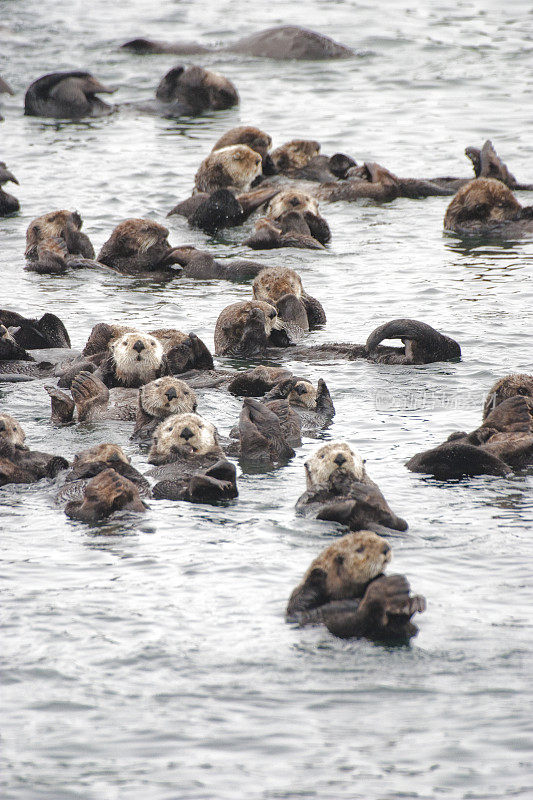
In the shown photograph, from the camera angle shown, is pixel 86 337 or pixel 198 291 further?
pixel 198 291

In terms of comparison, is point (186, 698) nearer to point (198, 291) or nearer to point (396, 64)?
point (198, 291)

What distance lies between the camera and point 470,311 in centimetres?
1062

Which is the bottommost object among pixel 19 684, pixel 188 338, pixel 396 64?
pixel 19 684

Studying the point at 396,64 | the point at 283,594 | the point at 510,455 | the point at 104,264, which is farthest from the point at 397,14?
the point at 283,594

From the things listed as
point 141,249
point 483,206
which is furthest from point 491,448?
point 483,206

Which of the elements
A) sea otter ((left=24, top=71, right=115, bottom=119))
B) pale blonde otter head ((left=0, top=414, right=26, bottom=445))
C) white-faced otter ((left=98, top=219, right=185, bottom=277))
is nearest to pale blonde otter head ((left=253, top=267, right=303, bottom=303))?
white-faced otter ((left=98, top=219, right=185, bottom=277))

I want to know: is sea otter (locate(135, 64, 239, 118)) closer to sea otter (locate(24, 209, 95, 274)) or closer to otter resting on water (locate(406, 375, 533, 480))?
sea otter (locate(24, 209, 95, 274))

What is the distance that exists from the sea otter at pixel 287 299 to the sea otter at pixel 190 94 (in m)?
9.49

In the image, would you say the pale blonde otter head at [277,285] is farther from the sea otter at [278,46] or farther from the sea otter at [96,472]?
the sea otter at [278,46]

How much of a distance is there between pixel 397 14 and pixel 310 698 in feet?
81.2

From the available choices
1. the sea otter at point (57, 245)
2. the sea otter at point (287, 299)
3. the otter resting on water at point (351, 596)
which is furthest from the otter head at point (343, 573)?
the sea otter at point (57, 245)

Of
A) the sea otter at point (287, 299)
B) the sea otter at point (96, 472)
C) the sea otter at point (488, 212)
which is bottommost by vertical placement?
the sea otter at point (96, 472)

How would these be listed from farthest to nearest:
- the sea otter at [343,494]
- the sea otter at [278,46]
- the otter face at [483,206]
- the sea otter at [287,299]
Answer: the sea otter at [278,46] → the otter face at [483,206] → the sea otter at [287,299] → the sea otter at [343,494]

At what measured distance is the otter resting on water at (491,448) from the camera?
6605 millimetres
